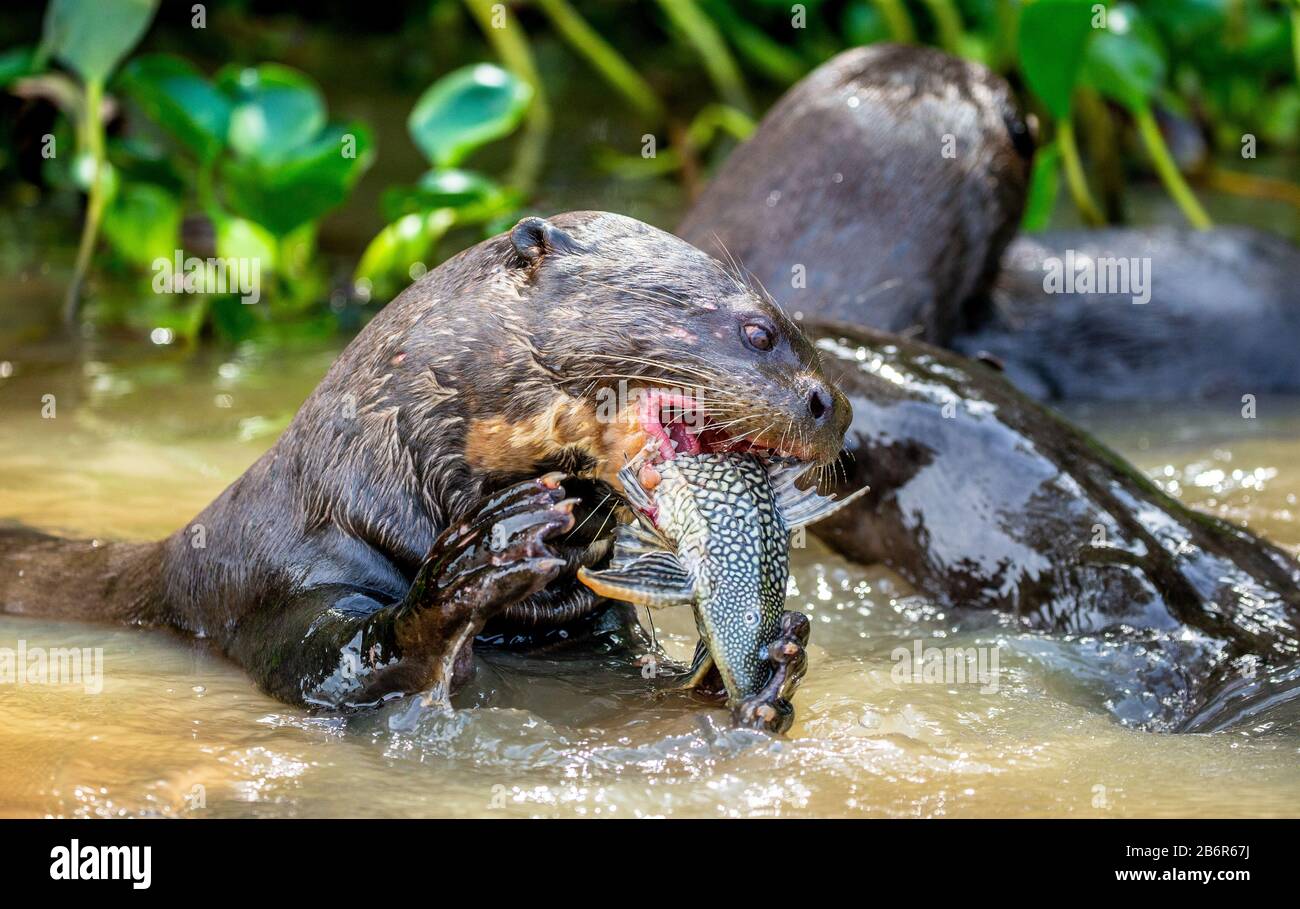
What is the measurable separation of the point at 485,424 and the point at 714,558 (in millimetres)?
435

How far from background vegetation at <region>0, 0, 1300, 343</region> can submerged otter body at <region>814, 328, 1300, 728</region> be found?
1.81 meters

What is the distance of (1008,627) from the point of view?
10.2 ft

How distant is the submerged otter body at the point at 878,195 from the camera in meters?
4.41

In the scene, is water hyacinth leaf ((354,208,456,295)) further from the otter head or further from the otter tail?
the otter head

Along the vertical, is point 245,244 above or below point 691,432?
above

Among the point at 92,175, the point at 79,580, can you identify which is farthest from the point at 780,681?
the point at 92,175

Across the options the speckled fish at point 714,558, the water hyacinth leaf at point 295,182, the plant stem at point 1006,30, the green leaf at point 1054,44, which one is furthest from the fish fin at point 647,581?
Answer: the plant stem at point 1006,30

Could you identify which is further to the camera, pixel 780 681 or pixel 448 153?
pixel 448 153

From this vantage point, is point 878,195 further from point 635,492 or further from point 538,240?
point 635,492

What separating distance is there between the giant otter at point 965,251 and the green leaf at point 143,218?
1791mm

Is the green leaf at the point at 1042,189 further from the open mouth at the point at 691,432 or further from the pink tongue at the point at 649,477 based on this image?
the pink tongue at the point at 649,477

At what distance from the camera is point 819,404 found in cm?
241

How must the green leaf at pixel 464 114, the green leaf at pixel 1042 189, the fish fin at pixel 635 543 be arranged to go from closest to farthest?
1. the fish fin at pixel 635 543
2. the green leaf at pixel 464 114
3. the green leaf at pixel 1042 189
